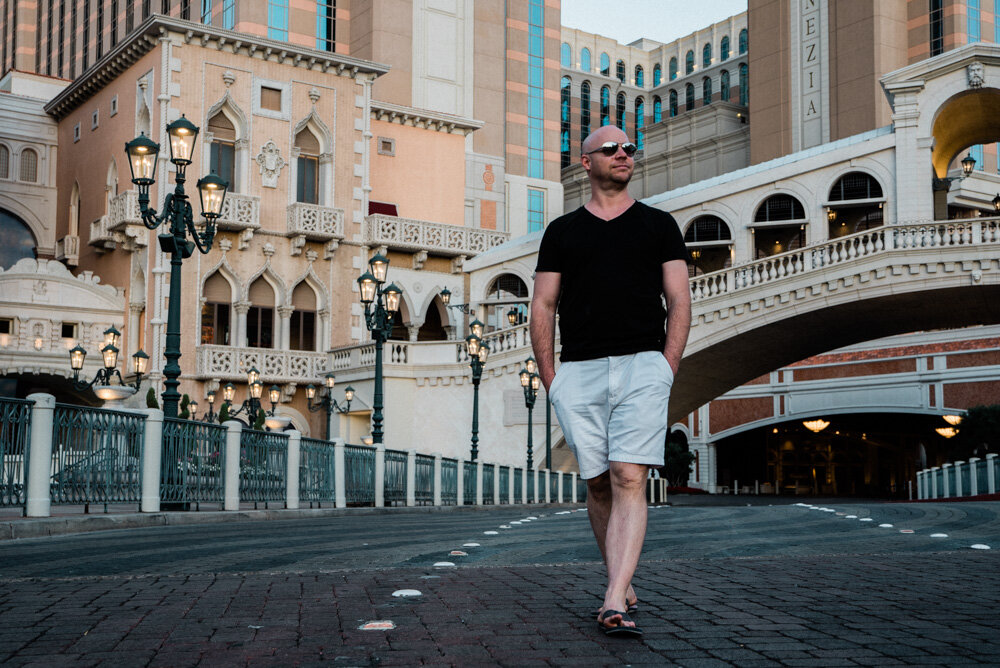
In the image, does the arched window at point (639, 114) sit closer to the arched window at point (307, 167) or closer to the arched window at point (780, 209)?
the arched window at point (780, 209)

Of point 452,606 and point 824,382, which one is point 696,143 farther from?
point 452,606

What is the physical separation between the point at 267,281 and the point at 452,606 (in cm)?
3593

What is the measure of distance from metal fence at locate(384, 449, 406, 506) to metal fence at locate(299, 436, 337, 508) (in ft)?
7.34

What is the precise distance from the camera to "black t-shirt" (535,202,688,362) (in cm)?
491

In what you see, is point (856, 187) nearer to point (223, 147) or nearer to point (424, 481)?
point (223, 147)

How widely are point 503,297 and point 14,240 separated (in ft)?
61.4

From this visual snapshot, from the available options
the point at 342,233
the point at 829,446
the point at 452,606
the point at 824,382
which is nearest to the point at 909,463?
the point at 829,446

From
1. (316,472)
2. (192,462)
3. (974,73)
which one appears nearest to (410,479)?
(316,472)

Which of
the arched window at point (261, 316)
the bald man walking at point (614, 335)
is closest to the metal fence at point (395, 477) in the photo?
the bald man walking at point (614, 335)

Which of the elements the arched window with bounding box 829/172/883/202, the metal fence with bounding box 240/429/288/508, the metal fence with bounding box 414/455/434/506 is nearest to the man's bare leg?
the metal fence with bounding box 240/429/288/508

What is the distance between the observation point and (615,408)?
4828 millimetres

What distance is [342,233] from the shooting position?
40.8 meters

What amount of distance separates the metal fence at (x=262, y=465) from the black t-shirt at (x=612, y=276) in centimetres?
1171

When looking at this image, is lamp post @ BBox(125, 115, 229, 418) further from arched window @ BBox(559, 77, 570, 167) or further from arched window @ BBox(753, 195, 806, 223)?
arched window @ BBox(559, 77, 570, 167)
